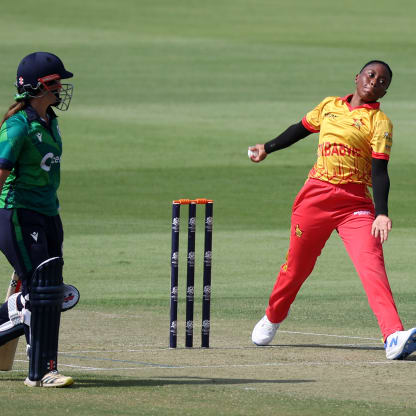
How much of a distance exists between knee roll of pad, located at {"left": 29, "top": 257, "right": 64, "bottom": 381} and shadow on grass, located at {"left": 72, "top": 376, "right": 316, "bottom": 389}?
24cm

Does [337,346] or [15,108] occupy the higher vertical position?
[15,108]

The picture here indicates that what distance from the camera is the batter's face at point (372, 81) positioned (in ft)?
31.0

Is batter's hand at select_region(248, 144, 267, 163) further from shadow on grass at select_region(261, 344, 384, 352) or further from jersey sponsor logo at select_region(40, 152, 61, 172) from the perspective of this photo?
jersey sponsor logo at select_region(40, 152, 61, 172)

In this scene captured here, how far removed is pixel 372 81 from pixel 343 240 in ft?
3.75

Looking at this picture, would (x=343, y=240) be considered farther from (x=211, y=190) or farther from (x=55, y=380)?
(x=211, y=190)

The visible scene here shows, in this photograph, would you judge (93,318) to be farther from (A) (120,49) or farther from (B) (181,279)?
(A) (120,49)

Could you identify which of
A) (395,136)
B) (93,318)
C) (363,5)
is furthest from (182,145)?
(363,5)

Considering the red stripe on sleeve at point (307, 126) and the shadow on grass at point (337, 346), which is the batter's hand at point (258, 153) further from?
the shadow on grass at point (337, 346)

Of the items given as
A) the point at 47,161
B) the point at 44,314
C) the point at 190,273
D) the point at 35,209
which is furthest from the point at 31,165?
the point at 190,273

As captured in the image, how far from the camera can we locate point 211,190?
23766mm

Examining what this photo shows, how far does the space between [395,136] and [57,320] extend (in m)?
23.0

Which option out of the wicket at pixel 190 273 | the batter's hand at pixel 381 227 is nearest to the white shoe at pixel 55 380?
the wicket at pixel 190 273

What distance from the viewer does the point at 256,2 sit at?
60750 millimetres

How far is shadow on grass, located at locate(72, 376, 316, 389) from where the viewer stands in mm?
7922
